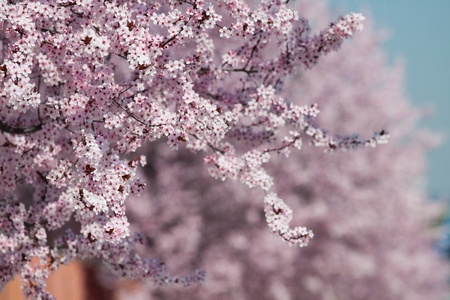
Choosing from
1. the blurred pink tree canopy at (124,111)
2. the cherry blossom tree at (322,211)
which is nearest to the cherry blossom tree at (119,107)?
the blurred pink tree canopy at (124,111)

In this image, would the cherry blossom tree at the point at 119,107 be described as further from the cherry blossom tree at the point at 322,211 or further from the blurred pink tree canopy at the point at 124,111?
the cherry blossom tree at the point at 322,211

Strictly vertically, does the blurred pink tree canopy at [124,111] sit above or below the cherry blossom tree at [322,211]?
below

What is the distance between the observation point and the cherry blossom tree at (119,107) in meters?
4.52

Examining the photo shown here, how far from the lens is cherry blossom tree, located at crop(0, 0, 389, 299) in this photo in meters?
4.52

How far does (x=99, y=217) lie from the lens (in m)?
5.48

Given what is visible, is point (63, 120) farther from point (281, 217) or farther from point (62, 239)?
point (281, 217)

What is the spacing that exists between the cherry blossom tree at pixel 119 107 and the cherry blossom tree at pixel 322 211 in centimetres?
1112

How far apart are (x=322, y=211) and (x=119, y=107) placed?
13228 millimetres

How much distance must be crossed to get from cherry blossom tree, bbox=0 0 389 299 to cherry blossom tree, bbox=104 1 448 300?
1112 centimetres

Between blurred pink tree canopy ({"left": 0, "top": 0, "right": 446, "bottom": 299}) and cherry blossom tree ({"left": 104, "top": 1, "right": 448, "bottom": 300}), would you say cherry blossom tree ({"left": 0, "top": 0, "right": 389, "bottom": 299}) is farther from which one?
cherry blossom tree ({"left": 104, "top": 1, "right": 448, "bottom": 300})

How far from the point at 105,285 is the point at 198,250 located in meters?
3.29

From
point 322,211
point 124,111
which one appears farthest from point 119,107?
point 322,211

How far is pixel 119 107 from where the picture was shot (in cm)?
488

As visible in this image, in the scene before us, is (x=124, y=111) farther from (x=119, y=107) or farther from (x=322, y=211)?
(x=322, y=211)
